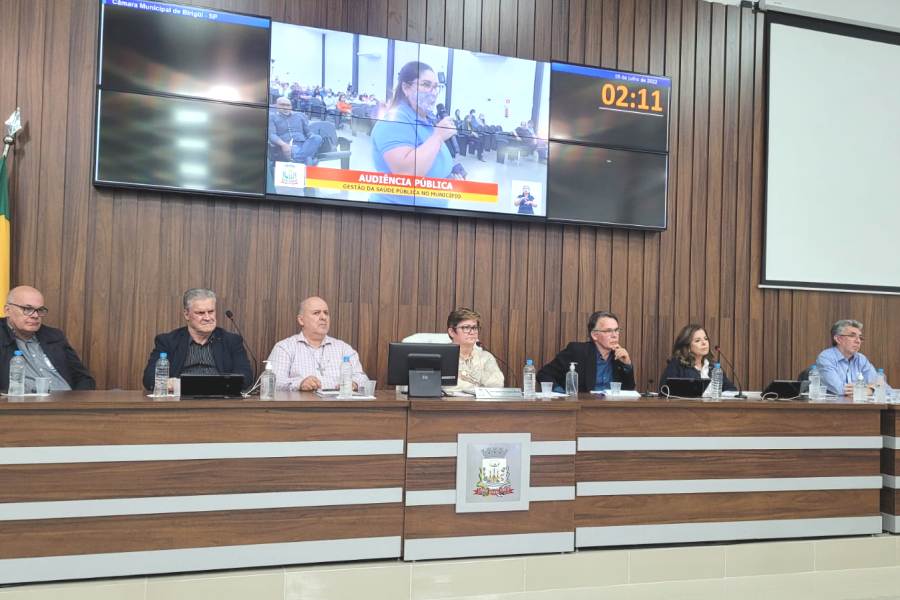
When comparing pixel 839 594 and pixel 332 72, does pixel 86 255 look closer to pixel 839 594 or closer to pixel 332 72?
pixel 332 72

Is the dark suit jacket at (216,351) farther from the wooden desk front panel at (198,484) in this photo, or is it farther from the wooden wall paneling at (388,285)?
the wooden wall paneling at (388,285)

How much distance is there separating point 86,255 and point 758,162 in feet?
15.9

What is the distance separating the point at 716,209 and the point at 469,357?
2.58m

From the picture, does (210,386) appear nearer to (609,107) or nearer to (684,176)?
(609,107)

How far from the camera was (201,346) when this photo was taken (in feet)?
13.2

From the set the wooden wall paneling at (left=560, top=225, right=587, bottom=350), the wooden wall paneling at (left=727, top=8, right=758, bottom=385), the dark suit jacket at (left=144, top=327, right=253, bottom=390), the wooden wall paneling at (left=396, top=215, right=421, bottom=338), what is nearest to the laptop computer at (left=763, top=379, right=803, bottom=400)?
the wooden wall paneling at (left=560, top=225, right=587, bottom=350)

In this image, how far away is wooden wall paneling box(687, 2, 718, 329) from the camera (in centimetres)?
557

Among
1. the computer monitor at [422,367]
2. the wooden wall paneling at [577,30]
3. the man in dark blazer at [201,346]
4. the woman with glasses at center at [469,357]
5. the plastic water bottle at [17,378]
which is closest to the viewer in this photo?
the plastic water bottle at [17,378]

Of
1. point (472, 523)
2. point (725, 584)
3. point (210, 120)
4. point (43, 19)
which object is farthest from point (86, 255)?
point (725, 584)

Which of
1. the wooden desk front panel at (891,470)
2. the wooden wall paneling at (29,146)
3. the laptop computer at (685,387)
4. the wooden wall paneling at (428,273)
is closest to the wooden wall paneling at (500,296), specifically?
the wooden wall paneling at (428,273)

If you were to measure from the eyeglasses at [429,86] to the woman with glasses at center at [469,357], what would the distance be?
155cm

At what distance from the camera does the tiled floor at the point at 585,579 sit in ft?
9.43

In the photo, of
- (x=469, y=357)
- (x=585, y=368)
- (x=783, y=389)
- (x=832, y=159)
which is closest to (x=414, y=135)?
(x=469, y=357)

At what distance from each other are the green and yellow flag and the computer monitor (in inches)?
88.1
